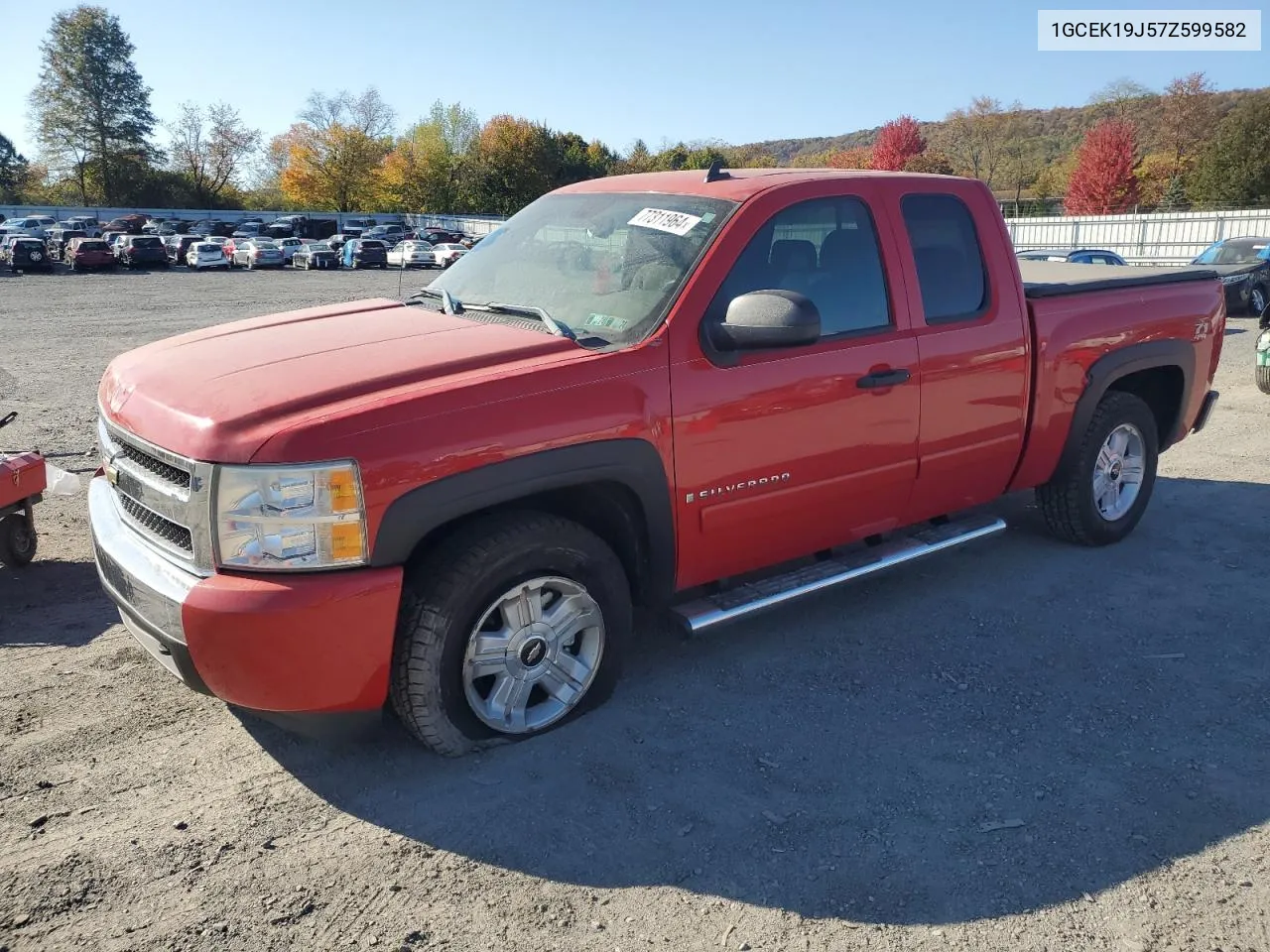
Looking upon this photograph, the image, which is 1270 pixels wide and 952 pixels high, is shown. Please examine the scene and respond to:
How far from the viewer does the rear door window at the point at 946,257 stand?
14.5ft

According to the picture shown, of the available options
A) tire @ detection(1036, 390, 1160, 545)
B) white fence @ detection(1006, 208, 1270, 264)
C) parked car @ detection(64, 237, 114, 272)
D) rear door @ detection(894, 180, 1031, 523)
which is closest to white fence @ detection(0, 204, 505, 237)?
parked car @ detection(64, 237, 114, 272)

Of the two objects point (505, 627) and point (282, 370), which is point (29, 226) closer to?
point (282, 370)

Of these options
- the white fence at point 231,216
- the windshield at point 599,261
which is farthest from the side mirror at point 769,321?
the white fence at point 231,216

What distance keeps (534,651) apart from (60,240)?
50107 millimetres

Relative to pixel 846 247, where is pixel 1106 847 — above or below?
below

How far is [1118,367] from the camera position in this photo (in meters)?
5.22

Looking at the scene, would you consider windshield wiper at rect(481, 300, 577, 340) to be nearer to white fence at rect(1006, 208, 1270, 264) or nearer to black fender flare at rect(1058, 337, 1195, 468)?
black fender flare at rect(1058, 337, 1195, 468)

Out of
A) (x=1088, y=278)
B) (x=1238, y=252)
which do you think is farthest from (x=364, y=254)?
(x=1088, y=278)

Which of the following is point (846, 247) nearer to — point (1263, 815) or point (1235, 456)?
point (1263, 815)

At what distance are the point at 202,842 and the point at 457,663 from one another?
92 cm

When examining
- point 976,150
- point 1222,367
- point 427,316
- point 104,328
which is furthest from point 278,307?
point 976,150

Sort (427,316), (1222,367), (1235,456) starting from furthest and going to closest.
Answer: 1. (1222,367)
2. (1235,456)
3. (427,316)

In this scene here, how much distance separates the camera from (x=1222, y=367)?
39.2 feet

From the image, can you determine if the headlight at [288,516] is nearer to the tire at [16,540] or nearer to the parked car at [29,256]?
the tire at [16,540]
